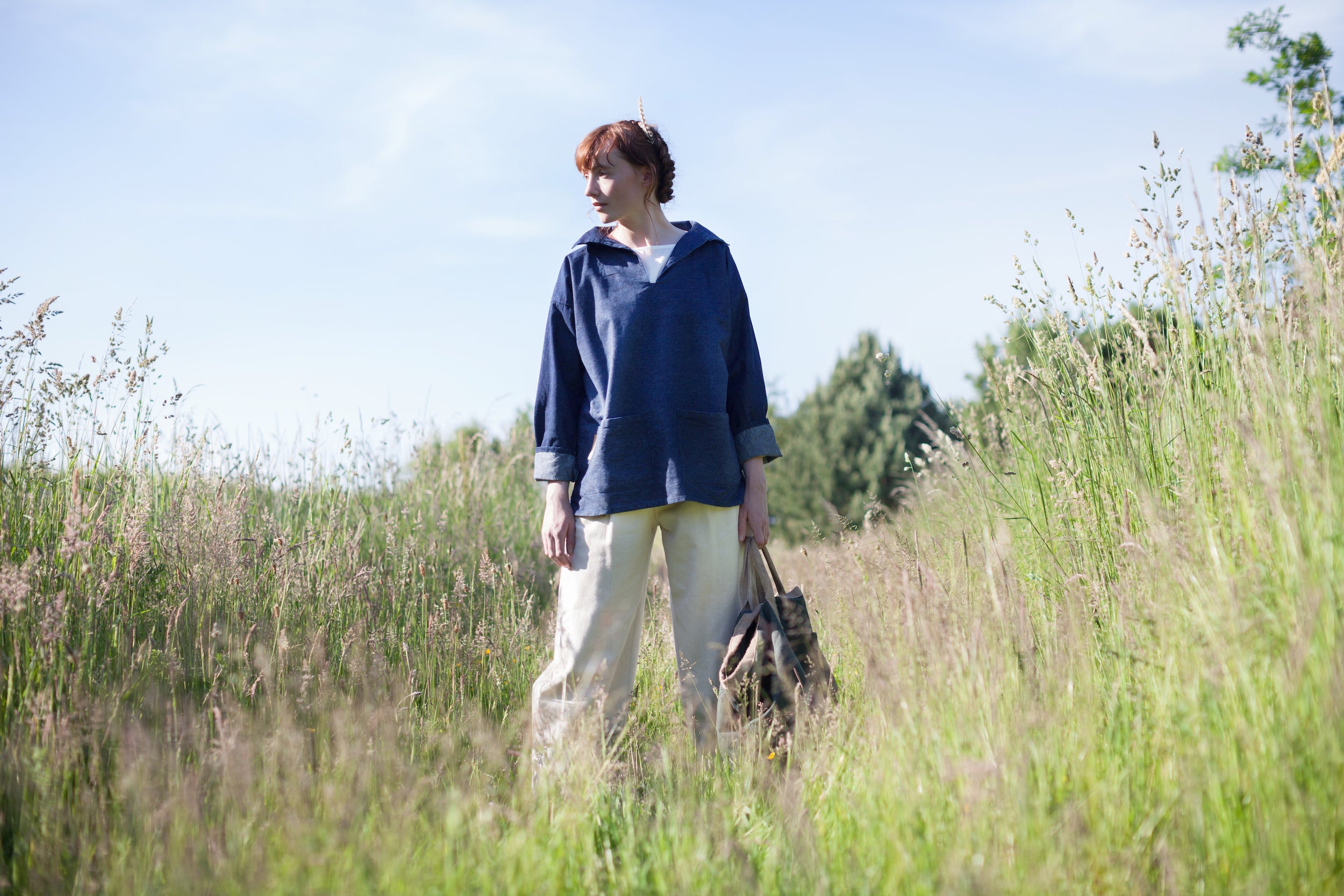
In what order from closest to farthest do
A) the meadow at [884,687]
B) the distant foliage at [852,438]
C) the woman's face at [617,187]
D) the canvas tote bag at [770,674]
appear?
the meadow at [884,687]
the canvas tote bag at [770,674]
the woman's face at [617,187]
the distant foliage at [852,438]

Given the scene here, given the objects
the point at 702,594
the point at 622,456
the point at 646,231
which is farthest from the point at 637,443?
the point at 646,231

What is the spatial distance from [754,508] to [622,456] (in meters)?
0.46

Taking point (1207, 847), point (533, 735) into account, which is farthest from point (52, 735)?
point (1207, 847)

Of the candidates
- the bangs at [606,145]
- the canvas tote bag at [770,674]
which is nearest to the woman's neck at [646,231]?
the bangs at [606,145]

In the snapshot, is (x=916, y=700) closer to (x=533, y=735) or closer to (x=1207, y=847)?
(x=1207, y=847)

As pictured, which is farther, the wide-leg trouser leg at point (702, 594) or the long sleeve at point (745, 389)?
the long sleeve at point (745, 389)

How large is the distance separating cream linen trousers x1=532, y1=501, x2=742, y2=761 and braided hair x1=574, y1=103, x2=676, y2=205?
108 centimetres

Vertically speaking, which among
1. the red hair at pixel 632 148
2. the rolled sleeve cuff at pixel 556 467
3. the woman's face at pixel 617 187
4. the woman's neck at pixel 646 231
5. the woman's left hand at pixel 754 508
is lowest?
the woman's left hand at pixel 754 508

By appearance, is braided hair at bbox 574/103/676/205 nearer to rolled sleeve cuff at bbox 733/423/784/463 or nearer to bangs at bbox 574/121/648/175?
bangs at bbox 574/121/648/175

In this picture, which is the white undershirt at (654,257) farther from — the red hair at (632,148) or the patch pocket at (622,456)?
the patch pocket at (622,456)

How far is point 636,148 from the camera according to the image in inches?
102

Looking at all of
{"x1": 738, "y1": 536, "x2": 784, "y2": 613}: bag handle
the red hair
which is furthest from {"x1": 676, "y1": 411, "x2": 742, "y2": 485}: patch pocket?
the red hair

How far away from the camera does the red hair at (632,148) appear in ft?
8.41

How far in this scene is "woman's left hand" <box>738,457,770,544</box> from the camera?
8.48 ft
